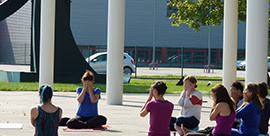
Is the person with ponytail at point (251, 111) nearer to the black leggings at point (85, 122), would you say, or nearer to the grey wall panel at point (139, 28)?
the black leggings at point (85, 122)

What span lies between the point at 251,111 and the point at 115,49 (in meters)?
9.18

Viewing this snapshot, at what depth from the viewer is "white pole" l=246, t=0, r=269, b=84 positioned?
545 inches

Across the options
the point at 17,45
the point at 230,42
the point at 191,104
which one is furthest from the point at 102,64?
the point at 191,104

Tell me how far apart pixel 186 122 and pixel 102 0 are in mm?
55990

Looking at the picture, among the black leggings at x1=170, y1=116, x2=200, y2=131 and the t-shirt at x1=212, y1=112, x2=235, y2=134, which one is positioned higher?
the t-shirt at x1=212, y1=112, x2=235, y2=134

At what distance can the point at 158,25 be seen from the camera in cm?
6675

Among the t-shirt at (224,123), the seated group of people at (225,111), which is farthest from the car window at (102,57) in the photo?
the t-shirt at (224,123)

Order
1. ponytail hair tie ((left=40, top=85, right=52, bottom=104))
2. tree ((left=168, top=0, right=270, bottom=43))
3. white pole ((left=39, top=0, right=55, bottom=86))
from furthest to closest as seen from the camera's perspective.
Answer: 1. tree ((left=168, top=0, right=270, bottom=43))
2. white pole ((left=39, top=0, right=55, bottom=86))
3. ponytail hair tie ((left=40, top=85, right=52, bottom=104))

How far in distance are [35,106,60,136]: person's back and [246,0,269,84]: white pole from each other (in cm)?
749

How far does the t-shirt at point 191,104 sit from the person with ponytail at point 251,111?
52.2 inches

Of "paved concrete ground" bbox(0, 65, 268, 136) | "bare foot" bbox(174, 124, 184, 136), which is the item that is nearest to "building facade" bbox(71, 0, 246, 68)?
"paved concrete ground" bbox(0, 65, 268, 136)

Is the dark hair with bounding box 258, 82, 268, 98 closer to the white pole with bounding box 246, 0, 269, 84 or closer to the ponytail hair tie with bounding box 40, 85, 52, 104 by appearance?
the ponytail hair tie with bounding box 40, 85, 52, 104

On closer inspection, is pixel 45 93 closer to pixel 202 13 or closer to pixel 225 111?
pixel 225 111

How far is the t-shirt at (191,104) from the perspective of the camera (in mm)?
10130
